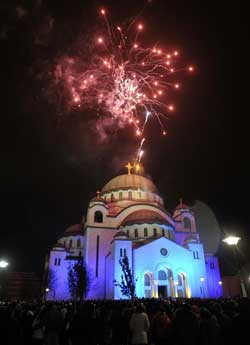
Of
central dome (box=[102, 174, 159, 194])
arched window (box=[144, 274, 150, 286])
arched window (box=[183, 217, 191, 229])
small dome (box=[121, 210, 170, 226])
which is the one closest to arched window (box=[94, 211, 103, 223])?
small dome (box=[121, 210, 170, 226])

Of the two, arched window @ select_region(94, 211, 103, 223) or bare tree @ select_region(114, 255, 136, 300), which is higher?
arched window @ select_region(94, 211, 103, 223)

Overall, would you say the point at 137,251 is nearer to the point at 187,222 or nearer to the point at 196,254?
the point at 196,254

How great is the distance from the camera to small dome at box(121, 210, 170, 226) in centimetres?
4512

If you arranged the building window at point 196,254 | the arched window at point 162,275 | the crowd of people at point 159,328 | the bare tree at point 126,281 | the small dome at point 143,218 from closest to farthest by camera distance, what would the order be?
1. the crowd of people at point 159,328
2. the bare tree at point 126,281
3. the arched window at point 162,275
4. the building window at point 196,254
5. the small dome at point 143,218

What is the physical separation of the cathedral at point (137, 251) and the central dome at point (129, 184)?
0.22 metres

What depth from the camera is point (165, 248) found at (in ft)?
134

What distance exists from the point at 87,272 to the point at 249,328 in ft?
128

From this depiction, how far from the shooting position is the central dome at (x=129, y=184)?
186 feet

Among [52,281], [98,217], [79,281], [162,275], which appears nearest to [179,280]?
[162,275]

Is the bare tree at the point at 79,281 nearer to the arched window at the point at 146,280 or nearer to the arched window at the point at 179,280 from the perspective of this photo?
the arched window at the point at 146,280

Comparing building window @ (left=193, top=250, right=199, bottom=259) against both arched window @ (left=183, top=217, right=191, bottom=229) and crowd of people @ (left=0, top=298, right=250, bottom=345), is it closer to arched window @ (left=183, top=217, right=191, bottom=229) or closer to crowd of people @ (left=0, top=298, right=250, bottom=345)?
arched window @ (left=183, top=217, right=191, bottom=229)

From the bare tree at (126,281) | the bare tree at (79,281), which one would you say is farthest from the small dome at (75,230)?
the bare tree at (126,281)

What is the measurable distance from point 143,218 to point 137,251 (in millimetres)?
7318

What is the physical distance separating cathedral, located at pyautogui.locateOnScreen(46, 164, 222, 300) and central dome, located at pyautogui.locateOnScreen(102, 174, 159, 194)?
219mm
